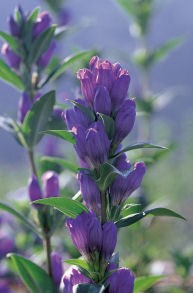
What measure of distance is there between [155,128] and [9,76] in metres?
3.19

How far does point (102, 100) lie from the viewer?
0.57m

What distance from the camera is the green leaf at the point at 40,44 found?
871 millimetres

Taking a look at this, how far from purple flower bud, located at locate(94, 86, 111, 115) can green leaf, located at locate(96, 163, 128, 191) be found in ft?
0.24

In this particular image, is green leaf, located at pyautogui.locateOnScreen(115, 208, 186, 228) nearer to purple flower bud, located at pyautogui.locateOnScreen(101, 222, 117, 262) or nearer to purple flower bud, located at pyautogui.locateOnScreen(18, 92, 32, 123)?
purple flower bud, located at pyautogui.locateOnScreen(101, 222, 117, 262)

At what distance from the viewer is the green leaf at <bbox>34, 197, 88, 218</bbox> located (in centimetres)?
58

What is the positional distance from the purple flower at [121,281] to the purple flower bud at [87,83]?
220 mm

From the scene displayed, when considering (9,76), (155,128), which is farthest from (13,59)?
(155,128)

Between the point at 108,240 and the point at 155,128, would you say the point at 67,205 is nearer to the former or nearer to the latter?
the point at 108,240

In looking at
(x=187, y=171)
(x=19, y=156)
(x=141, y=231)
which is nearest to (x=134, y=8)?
(x=141, y=231)

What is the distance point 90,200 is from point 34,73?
1.36 ft

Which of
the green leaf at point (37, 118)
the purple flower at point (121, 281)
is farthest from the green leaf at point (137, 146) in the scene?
the green leaf at point (37, 118)

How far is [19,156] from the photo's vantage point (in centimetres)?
894

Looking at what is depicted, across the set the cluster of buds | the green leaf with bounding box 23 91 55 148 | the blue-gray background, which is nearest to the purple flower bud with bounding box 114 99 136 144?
the cluster of buds

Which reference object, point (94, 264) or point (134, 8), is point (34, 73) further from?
point (134, 8)
